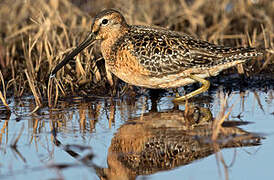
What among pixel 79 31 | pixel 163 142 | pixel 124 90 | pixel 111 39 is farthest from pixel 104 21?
pixel 163 142

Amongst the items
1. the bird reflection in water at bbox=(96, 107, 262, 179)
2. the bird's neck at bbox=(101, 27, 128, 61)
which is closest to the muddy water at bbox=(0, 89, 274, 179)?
the bird reflection in water at bbox=(96, 107, 262, 179)

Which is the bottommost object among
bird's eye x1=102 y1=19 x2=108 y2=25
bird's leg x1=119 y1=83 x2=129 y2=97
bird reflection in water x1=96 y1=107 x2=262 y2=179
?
bird reflection in water x1=96 y1=107 x2=262 y2=179

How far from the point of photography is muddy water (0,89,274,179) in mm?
4363

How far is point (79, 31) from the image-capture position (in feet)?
27.8

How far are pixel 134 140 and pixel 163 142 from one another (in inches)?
12.0

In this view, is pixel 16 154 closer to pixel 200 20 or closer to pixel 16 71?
pixel 16 71

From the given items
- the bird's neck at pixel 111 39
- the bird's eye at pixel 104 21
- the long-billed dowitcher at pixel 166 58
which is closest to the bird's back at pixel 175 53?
the long-billed dowitcher at pixel 166 58

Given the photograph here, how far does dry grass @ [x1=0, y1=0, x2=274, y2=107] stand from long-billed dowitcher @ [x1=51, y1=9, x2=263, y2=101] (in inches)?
33.4

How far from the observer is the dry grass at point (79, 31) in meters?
7.12

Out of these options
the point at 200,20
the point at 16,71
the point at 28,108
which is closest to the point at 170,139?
the point at 28,108

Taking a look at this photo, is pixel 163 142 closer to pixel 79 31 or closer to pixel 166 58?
pixel 166 58

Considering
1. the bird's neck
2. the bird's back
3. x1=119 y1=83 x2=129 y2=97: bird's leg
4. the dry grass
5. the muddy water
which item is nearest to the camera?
the muddy water

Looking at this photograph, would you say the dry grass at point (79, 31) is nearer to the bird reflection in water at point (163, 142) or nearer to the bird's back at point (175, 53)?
the bird's back at point (175, 53)

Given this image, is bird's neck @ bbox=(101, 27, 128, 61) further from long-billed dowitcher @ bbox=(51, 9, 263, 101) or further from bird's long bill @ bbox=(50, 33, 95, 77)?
bird's long bill @ bbox=(50, 33, 95, 77)
